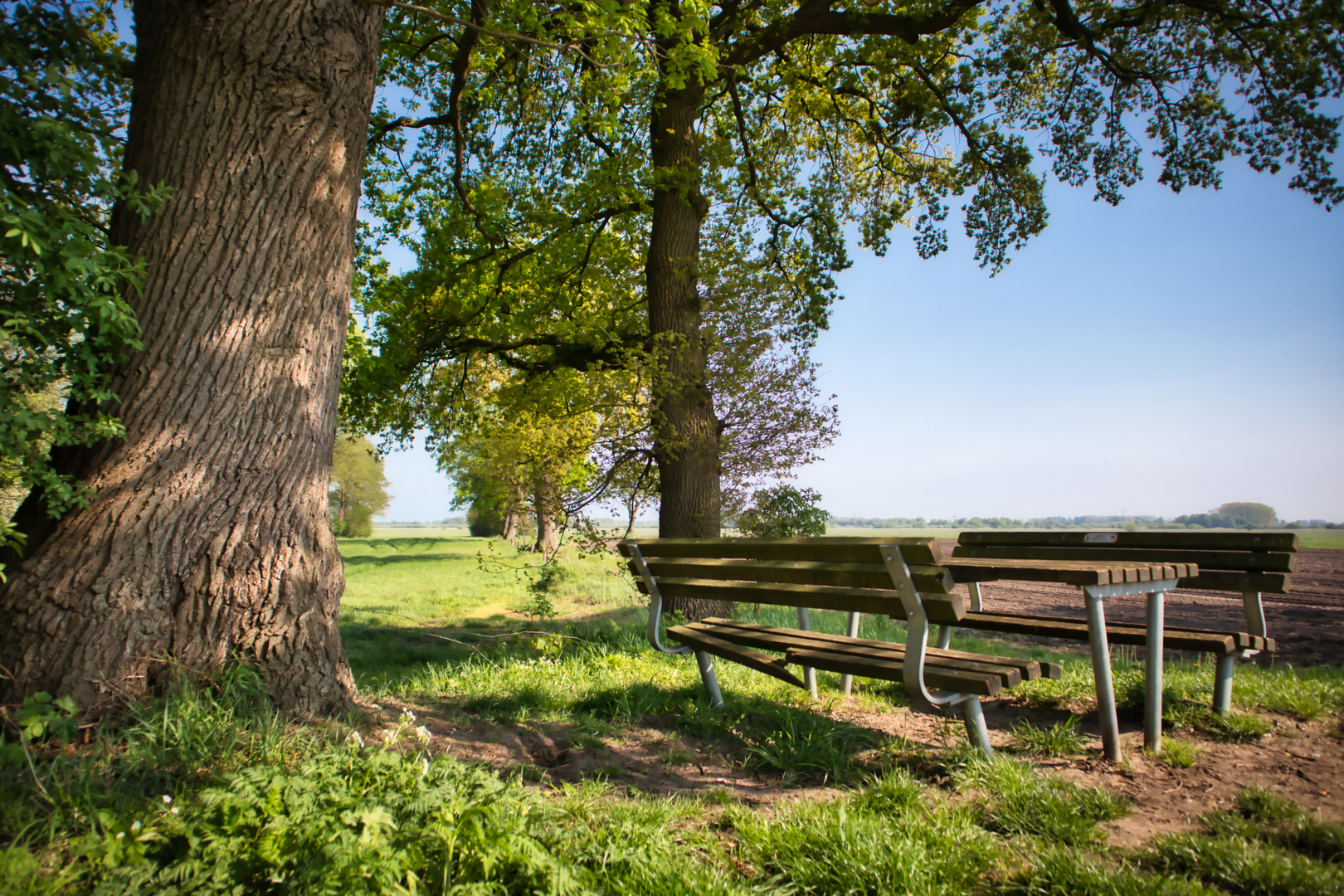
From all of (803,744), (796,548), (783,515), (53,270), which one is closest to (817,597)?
(796,548)

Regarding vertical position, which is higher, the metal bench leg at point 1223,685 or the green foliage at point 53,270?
the green foliage at point 53,270

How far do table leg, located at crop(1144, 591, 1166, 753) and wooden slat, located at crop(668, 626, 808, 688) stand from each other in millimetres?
1664

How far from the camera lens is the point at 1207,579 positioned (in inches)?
167

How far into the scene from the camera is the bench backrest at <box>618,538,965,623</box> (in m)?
3.00

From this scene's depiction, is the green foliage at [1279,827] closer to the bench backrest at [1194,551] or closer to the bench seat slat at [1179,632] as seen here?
the bench seat slat at [1179,632]

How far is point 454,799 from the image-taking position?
2189 mm

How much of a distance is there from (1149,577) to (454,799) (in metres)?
3.21

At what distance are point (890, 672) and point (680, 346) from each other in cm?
558

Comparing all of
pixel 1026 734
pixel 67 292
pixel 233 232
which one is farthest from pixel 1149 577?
pixel 67 292

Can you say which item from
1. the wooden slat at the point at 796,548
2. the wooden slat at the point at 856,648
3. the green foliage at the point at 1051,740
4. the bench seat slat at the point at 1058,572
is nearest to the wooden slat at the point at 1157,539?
the bench seat slat at the point at 1058,572

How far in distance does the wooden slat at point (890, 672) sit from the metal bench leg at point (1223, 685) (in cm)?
172

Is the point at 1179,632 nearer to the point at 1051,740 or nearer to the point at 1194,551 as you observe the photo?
the point at 1194,551

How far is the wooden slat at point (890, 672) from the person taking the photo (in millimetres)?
2881

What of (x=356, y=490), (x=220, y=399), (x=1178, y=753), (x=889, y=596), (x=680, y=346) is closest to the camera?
(x=889, y=596)
